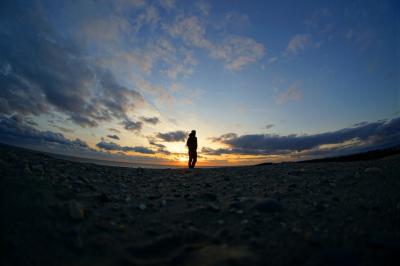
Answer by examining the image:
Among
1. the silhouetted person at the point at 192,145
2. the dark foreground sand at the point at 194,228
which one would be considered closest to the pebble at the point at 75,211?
the dark foreground sand at the point at 194,228

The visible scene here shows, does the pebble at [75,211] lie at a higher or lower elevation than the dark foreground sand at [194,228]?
higher

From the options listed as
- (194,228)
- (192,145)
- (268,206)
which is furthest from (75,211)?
(192,145)

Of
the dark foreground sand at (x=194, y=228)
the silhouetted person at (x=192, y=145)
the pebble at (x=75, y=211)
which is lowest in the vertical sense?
→ the dark foreground sand at (x=194, y=228)

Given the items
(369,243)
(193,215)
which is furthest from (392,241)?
(193,215)

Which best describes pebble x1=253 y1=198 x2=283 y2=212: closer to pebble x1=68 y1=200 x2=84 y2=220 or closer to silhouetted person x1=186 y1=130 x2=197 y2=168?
pebble x1=68 y1=200 x2=84 y2=220

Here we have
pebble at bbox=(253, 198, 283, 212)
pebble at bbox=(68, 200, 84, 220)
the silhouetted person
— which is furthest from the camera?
the silhouetted person

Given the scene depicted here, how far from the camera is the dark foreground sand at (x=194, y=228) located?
218 cm

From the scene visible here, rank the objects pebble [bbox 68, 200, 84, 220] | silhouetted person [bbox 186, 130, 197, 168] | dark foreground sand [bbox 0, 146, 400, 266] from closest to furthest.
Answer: dark foreground sand [bbox 0, 146, 400, 266] → pebble [bbox 68, 200, 84, 220] → silhouetted person [bbox 186, 130, 197, 168]

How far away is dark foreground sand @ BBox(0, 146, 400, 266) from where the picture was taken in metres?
2.18

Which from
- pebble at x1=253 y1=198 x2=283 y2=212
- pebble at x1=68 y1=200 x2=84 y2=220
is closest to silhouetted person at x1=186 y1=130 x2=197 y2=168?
pebble at x1=253 y1=198 x2=283 y2=212

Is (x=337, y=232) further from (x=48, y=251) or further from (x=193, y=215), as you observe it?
(x=48, y=251)

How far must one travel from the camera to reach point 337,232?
8.60 feet

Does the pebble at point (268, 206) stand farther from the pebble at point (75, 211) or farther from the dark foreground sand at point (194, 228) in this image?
the pebble at point (75, 211)

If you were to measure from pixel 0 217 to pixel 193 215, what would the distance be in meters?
2.73
